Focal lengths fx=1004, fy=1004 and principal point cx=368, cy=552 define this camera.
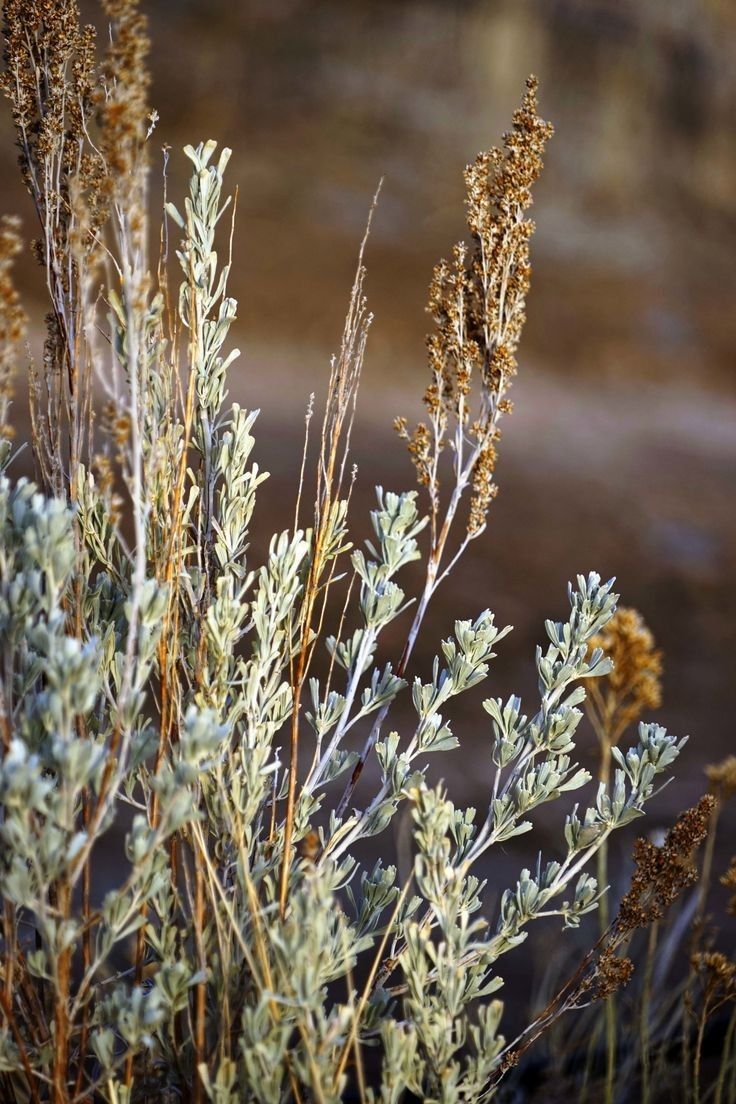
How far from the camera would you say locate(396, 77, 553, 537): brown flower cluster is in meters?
0.71

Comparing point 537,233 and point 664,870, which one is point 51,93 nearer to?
point 664,870

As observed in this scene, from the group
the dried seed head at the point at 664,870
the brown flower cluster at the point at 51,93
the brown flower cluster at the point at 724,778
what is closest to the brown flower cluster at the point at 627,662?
the brown flower cluster at the point at 724,778

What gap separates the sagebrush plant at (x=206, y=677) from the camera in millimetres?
566

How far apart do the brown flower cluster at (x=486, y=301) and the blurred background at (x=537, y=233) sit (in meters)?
2.10

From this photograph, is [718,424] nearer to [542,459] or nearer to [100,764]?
[542,459]

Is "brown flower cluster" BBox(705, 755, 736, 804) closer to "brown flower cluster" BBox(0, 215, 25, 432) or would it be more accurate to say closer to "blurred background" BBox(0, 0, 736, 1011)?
"brown flower cluster" BBox(0, 215, 25, 432)

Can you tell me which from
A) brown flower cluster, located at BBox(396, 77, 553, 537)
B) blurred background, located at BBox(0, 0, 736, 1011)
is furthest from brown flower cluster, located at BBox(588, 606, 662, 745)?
blurred background, located at BBox(0, 0, 736, 1011)

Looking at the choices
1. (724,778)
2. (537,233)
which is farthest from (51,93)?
(537,233)

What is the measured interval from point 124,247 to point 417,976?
0.47 m

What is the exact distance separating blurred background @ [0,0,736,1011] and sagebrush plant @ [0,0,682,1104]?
6.92 feet

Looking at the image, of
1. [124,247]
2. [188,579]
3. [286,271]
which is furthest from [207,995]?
[286,271]

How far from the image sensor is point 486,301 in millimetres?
724

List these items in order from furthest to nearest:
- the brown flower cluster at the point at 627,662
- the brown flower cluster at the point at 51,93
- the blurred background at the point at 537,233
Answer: the blurred background at the point at 537,233, the brown flower cluster at the point at 627,662, the brown flower cluster at the point at 51,93

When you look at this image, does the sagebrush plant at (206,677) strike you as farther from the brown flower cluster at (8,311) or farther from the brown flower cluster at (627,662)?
the brown flower cluster at (627,662)
